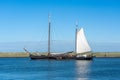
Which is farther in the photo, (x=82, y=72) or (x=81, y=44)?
(x=81, y=44)

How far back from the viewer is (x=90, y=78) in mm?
103688

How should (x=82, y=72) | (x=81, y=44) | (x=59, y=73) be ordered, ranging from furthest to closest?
(x=81, y=44)
(x=82, y=72)
(x=59, y=73)

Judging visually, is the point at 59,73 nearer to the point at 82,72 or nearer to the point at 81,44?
the point at 82,72

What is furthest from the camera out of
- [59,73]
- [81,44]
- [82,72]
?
[81,44]

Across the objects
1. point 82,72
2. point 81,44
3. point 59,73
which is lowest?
point 59,73

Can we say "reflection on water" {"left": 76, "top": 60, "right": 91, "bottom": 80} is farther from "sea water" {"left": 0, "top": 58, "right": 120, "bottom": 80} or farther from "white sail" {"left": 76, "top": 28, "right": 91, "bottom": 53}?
"white sail" {"left": 76, "top": 28, "right": 91, "bottom": 53}

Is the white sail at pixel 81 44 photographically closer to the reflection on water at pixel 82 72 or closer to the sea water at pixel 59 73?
the reflection on water at pixel 82 72

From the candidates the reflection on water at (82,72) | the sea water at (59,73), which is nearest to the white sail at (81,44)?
the reflection on water at (82,72)

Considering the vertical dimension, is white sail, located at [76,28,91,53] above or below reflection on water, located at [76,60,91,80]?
above

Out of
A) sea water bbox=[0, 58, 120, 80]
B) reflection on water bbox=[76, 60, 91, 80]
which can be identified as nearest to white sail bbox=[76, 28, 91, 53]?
reflection on water bbox=[76, 60, 91, 80]

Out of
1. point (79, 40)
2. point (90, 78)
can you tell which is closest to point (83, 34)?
point (79, 40)

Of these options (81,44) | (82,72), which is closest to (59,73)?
(82,72)

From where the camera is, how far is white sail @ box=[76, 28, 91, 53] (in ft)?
641

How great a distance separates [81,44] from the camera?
196750 millimetres
